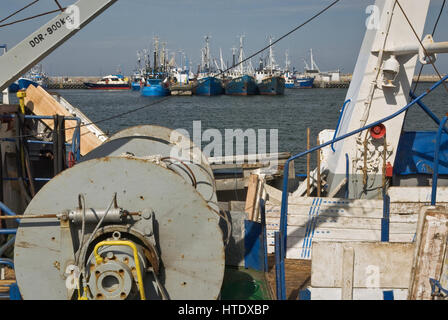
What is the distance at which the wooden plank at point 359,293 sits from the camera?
472 centimetres

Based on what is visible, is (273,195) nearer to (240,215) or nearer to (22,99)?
(240,215)

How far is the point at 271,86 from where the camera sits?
9444cm

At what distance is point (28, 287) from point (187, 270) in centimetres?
153

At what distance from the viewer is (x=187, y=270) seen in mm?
4836

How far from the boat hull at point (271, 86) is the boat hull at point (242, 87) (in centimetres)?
204

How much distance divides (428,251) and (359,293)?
0.84 metres

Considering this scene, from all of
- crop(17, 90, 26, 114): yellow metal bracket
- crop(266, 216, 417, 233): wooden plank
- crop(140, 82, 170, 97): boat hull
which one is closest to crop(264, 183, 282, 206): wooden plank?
crop(266, 216, 417, 233): wooden plank

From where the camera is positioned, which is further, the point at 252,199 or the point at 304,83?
the point at 304,83

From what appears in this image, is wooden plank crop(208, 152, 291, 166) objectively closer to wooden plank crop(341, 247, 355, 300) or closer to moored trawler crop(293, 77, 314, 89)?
wooden plank crop(341, 247, 355, 300)

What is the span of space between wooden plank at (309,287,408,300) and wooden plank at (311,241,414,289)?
0.04 m

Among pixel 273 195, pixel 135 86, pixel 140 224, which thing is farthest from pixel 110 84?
pixel 140 224
